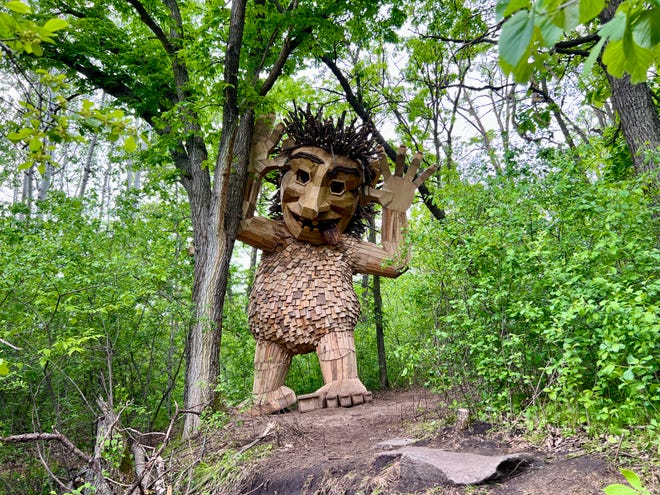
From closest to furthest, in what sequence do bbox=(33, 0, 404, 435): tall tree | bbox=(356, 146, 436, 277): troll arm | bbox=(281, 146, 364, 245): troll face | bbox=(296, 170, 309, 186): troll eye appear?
bbox=(33, 0, 404, 435): tall tree < bbox=(281, 146, 364, 245): troll face < bbox=(296, 170, 309, 186): troll eye < bbox=(356, 146, 436, 277): troll arm

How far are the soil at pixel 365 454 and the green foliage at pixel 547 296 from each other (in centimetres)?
25

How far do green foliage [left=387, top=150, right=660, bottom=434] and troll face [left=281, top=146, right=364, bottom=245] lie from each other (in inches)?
60.0

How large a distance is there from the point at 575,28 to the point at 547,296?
246 centimetres

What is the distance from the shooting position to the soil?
224 cm

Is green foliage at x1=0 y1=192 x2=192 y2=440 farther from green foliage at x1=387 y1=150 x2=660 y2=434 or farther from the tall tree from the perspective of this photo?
green foliage at x1=387 y1=150 x2=660 y2=434

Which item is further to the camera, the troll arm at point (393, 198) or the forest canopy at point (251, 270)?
the troll arm at point (393, 198)

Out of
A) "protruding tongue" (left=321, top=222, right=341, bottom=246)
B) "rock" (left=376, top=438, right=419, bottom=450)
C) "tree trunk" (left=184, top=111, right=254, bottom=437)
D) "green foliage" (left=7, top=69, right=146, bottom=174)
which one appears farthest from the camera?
"protruding tongue" (left=321, top=222, right=341, bottom=246)

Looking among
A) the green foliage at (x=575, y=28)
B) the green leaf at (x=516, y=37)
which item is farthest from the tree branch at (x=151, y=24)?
the green leaf at (x=516, y=37)

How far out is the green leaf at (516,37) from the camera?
2.41 feet

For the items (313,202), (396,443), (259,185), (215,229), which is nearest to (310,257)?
(313,202)

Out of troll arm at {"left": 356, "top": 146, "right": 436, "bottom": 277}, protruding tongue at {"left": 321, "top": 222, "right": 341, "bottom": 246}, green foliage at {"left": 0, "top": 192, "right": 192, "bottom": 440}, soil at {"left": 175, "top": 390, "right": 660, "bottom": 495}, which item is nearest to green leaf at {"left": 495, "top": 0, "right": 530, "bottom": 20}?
soil at {"left": 175, "top": 390, "right": 660, "bottom": 495}

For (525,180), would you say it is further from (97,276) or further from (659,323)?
(97,276)

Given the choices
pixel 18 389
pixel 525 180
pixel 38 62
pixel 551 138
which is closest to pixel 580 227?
pixel 525 180

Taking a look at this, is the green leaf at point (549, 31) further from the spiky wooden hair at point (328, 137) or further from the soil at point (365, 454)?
the spiky wooden hair at point (328, 137)
